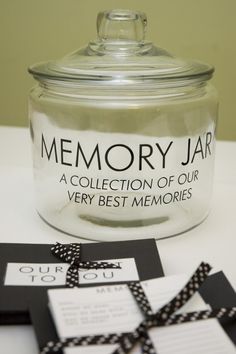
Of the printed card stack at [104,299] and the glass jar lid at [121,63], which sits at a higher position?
the glass jar lid at [121,63]

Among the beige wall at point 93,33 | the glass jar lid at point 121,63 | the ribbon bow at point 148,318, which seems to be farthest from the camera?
the beige wall at point 93,33

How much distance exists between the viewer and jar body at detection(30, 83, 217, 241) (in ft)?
1.71

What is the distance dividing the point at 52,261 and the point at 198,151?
0.66 feet

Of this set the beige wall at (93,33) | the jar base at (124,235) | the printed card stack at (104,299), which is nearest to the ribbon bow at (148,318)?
the printed card stack at (104,299)

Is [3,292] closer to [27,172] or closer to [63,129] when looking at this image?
[63,129]

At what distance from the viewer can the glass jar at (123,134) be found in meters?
0.52

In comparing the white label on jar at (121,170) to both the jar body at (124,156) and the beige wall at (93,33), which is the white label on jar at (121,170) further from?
the beige wall at (93,33)

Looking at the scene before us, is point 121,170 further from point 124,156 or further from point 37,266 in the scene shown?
point 37,266

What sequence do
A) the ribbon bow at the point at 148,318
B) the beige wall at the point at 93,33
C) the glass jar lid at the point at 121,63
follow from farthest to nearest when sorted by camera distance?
the beige wall at the point at 93,33 → the glass jar lid at the point at 121,63 → the ribbon bow at the point at 148,318

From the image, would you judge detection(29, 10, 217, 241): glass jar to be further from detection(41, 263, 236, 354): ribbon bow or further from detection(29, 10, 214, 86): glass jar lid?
detection(41, 263, 236, 354): ribbon bow

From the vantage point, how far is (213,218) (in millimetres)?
614

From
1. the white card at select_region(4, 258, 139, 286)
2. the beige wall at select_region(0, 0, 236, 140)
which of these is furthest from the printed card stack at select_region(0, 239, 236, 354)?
the beige wall at select_region(0, 0, 236, 140)

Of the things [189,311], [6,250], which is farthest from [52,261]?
[189,311]

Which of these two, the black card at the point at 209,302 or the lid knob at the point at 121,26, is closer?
the black card at the point at 209,302
